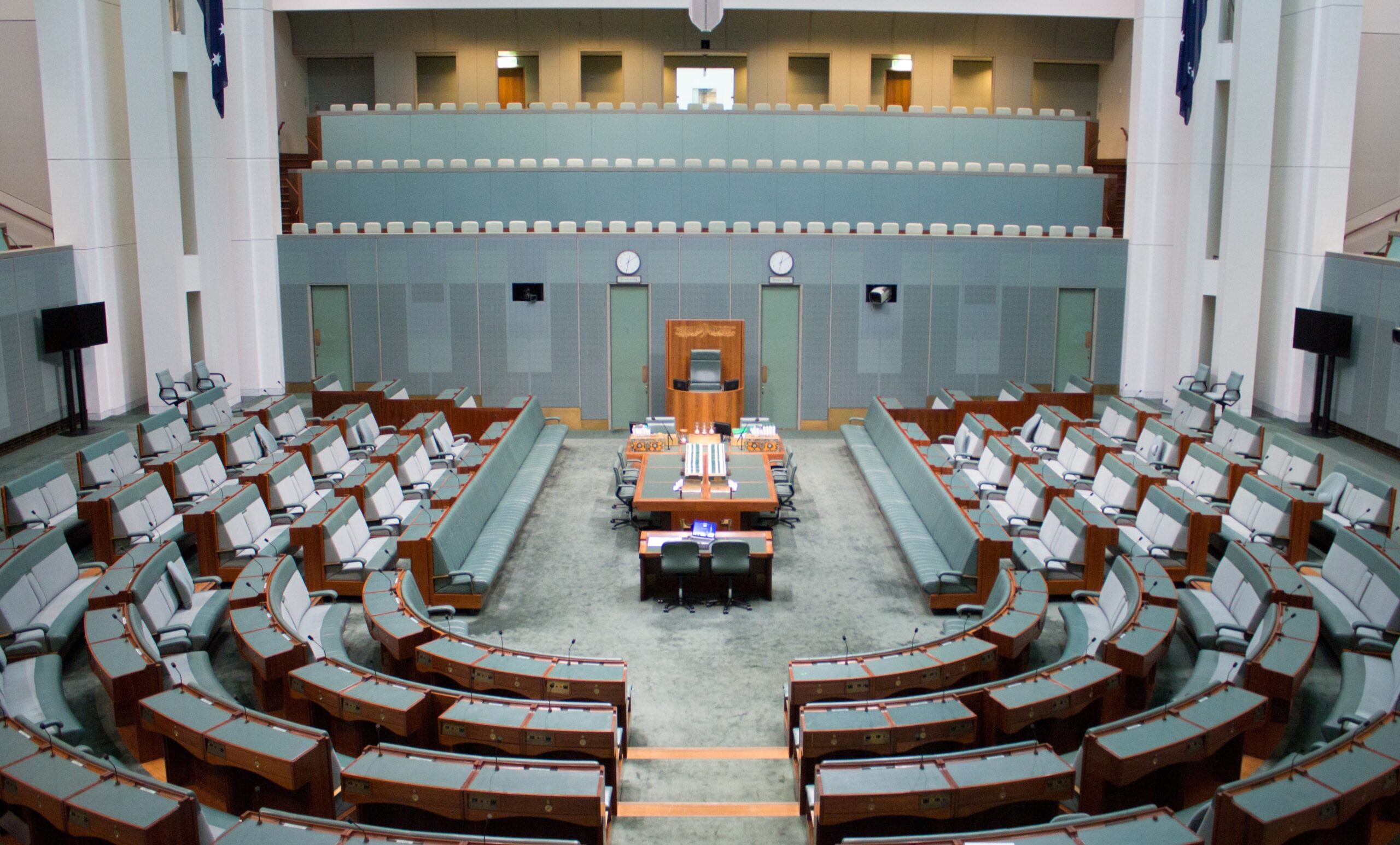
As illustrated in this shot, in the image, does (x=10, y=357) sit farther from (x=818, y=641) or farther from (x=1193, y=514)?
(x=1193, y=514)

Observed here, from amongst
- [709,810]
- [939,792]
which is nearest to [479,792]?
[709,810]

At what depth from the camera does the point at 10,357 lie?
14.8 meters

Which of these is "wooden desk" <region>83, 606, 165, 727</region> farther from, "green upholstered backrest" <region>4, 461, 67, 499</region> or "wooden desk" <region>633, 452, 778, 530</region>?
"wooden desk" <region>633, 452, 778, 530</region>

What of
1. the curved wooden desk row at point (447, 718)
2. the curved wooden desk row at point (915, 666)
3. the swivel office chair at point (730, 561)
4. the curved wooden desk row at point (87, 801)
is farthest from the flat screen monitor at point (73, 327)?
the curved wooden desk row at point (915, 666)

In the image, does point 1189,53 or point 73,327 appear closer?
point 73,327

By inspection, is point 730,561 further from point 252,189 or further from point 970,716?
point 252,189

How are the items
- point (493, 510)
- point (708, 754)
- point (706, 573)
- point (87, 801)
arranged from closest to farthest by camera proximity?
point (87, 801)
point (708, 754)
point (706, 573)
point (493, 510)

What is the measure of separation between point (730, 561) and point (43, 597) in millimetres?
5640

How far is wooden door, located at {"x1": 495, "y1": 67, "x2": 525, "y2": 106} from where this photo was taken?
80.6 feet

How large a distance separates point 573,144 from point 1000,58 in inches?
389

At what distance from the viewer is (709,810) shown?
7.20 meters

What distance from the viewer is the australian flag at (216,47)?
17.2 m

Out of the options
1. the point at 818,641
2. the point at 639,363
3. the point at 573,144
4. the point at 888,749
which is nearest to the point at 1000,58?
the point at 573,144

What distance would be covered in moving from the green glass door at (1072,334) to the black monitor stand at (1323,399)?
352 cm
